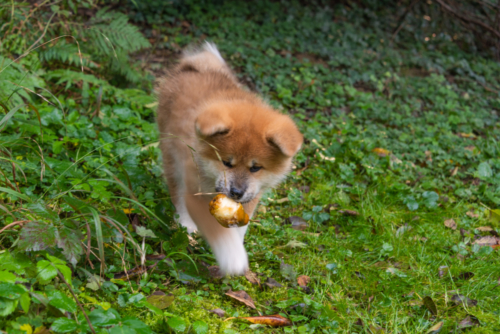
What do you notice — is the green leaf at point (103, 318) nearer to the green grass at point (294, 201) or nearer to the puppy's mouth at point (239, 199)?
the green grass at point (294, 201)


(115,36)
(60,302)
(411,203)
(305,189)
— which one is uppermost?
(60,302)

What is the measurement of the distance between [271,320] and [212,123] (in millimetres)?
1149

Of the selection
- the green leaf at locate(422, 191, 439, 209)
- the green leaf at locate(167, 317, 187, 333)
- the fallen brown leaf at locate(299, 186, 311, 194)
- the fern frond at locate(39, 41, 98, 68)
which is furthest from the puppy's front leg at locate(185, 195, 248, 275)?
the fern frond at locate(39, 41, 98, 68)

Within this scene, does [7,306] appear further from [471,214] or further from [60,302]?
[471,214]

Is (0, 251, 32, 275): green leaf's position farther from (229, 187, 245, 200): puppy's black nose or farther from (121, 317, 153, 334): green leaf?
(229, 187, 245, 200): puppy's black nose

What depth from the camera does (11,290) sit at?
1.63 m

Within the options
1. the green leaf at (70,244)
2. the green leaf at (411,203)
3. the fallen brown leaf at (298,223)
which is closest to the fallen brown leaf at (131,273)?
the green leaf at (70,244)

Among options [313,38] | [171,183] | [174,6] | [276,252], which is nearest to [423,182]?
[276,252]

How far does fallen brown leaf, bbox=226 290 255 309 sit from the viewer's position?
2.39 m

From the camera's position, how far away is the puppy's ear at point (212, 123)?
2.73m

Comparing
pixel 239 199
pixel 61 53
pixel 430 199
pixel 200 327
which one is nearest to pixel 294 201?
pixel 239 199

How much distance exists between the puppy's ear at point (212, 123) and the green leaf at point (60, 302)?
129 cm

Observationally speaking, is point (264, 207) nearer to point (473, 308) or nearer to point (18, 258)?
point (473, 308)

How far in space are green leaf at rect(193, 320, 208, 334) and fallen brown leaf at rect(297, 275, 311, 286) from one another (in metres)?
Answer: 0.83
